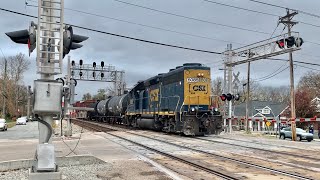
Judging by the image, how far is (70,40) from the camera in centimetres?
777

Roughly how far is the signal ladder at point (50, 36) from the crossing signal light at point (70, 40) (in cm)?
16

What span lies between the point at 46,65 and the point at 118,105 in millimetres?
35289

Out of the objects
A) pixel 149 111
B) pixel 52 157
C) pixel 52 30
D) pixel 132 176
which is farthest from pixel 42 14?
pixel 149 111

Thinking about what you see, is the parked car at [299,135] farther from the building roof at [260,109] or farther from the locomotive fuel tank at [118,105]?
the building roof at [260,109]

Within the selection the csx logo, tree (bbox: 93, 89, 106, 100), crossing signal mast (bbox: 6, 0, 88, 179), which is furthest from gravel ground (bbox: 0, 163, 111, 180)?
tree (bbox: 93, 89, 106, 100)

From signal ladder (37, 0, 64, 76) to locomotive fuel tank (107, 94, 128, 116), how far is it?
3208 centimetres

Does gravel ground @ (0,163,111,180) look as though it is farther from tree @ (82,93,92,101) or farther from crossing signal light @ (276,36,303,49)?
tree @ (82,93,92,101)

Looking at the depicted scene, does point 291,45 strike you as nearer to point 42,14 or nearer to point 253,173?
point 253,173

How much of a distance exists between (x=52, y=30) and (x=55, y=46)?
1.13 feet

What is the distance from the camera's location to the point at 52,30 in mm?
7594

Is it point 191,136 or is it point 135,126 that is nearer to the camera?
point 191,136

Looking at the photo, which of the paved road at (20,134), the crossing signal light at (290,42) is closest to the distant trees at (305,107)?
the crossing signal light at (290,42)

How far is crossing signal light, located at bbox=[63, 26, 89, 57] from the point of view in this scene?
25.4ft

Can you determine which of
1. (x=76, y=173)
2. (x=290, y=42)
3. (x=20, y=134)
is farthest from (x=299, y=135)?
(x=76, y=173)
